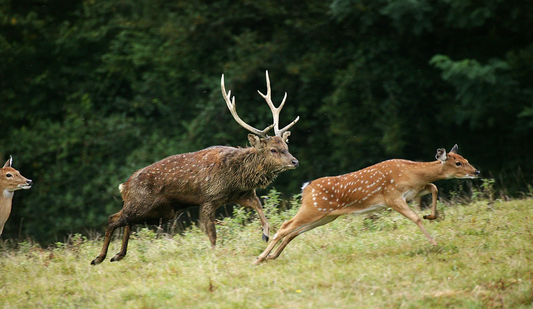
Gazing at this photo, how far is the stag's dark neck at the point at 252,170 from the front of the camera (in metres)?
8.12

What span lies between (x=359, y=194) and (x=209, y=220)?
192 cm

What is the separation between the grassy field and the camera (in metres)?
5.55

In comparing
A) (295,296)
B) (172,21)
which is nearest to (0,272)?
(295,296)

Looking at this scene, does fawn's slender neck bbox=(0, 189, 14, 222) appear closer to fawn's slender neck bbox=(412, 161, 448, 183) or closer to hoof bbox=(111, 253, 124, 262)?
hoof bbox=(111, 253, 124, 262)

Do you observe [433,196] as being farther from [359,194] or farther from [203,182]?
[203,182]

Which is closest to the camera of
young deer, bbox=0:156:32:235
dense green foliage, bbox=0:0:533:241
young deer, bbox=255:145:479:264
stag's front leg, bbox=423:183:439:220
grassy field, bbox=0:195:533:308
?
grassy field, bbox=0:195:533:308

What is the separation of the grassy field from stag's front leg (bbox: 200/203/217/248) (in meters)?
0.16

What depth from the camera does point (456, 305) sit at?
5.32 m

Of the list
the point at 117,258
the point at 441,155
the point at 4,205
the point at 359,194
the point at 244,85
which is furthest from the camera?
the point at 244,85

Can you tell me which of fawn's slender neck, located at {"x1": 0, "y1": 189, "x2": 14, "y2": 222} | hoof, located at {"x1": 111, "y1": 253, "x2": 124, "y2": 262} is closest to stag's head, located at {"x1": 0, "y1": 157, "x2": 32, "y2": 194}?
fawn's slender neck, located at {"x1": 0, "y1": 189, "x2": 14, "y2": 222}

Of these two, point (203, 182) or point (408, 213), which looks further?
point (203, 182)

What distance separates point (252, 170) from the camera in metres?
8.14

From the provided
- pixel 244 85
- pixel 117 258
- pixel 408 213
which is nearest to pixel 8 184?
pixel 117 258

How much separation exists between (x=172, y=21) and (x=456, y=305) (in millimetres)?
11923
